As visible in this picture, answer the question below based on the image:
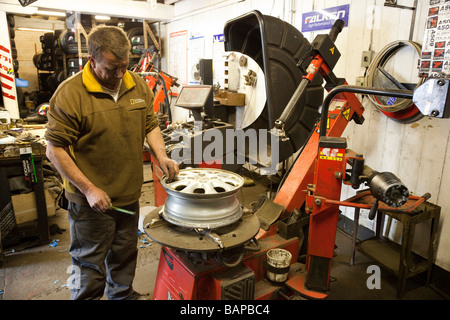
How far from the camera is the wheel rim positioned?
57.5 inches

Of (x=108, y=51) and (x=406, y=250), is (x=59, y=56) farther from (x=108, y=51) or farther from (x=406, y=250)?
(x=406, y=250)

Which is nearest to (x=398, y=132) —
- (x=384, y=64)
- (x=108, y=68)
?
(x=384, y=64)

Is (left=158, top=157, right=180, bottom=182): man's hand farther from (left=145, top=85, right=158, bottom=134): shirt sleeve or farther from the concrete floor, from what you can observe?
the concrete floor

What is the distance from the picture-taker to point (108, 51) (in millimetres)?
1477

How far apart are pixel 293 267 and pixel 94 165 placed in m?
1.40

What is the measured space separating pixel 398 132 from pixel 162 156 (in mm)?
1936

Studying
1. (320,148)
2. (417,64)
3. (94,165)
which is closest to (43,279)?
(94,165)

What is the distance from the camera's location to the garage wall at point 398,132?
2.29 m

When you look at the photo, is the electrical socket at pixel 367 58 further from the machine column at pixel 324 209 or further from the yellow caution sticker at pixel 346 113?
the machine column at pixel 324 209

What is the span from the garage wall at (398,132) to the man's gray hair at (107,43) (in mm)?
2109

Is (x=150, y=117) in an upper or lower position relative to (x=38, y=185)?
upper

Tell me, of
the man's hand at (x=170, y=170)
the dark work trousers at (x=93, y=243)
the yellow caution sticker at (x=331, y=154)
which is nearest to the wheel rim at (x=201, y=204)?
the man's hand at (x=170, y=170)

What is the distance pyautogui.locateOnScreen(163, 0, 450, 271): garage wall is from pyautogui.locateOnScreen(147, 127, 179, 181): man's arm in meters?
1.88
